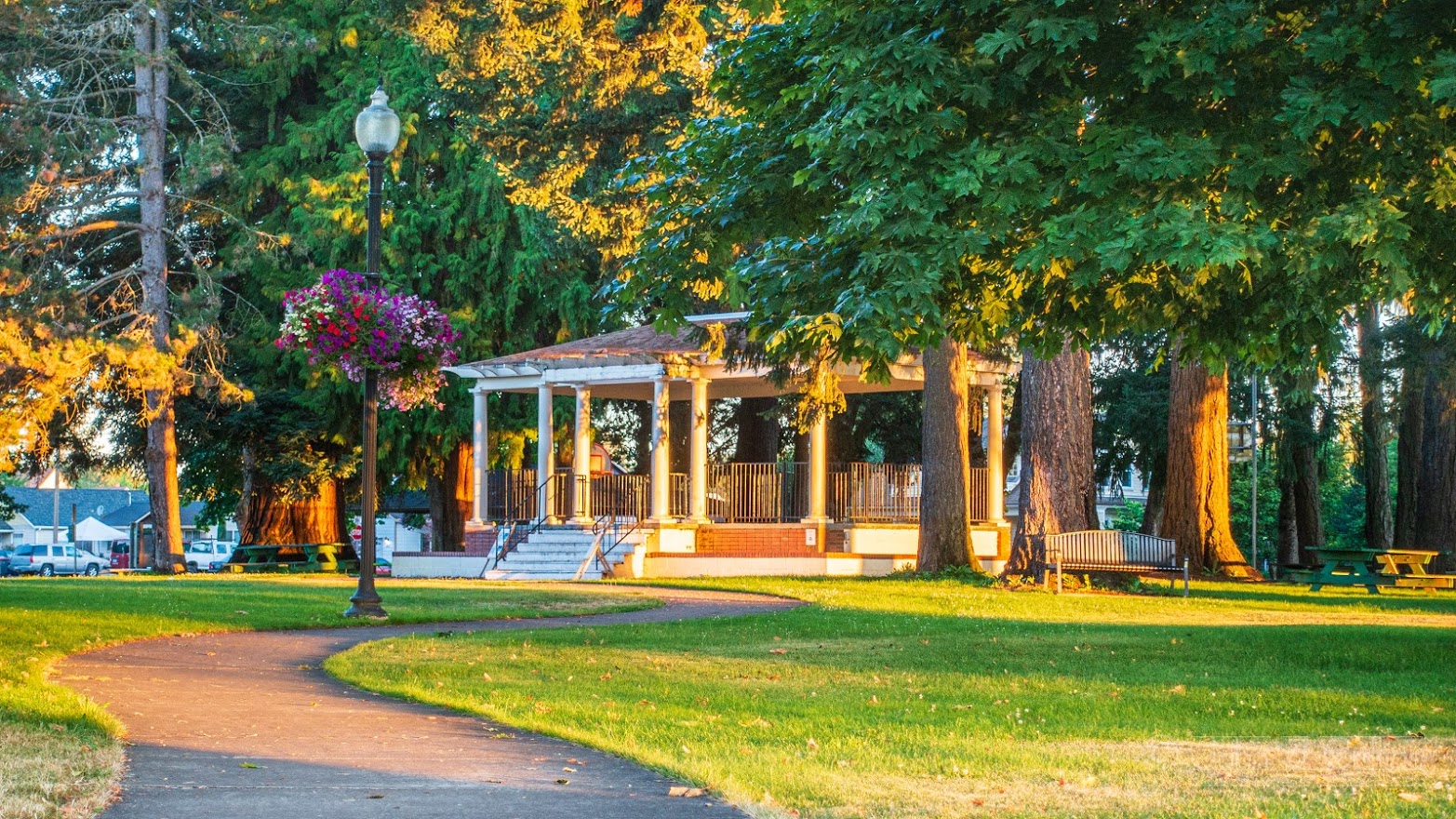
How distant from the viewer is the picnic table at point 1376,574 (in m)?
27.3

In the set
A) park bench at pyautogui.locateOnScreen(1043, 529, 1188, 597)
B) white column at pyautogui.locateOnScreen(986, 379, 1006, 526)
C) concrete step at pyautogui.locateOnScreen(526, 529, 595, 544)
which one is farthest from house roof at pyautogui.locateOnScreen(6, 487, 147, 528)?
park bench at pyautogui.locateOnScreen(1043, 529, 1188, 597)

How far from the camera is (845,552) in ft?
104

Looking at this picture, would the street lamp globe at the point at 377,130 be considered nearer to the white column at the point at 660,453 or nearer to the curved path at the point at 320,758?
the curved path at the point at 320,758

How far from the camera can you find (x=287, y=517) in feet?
126

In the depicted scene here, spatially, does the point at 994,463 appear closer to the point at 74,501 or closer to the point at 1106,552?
the point at 1106,552

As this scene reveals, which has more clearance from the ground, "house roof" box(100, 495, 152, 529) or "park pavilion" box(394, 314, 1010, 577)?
"park pavilion" box(394, 314, 1010, 577)

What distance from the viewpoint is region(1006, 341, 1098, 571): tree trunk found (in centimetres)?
2625

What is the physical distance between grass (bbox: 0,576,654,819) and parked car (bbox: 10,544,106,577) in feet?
142

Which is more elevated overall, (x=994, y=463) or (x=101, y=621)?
(x=994, y=463)

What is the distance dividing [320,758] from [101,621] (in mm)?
9168

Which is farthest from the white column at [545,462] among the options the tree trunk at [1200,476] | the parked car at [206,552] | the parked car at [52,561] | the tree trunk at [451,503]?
the parked car at [206,552]

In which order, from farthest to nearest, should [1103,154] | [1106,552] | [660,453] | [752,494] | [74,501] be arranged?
1. [74,501]
2. [752,494]
3. [660,453]
4. [1106,552]
5. [1103,154]

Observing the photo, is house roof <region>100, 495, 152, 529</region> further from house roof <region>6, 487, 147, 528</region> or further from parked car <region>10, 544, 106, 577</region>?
parked car <region>10, 544, 106, 577</region>

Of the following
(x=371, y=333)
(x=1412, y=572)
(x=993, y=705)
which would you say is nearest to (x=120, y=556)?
(x=1412, y=572)
